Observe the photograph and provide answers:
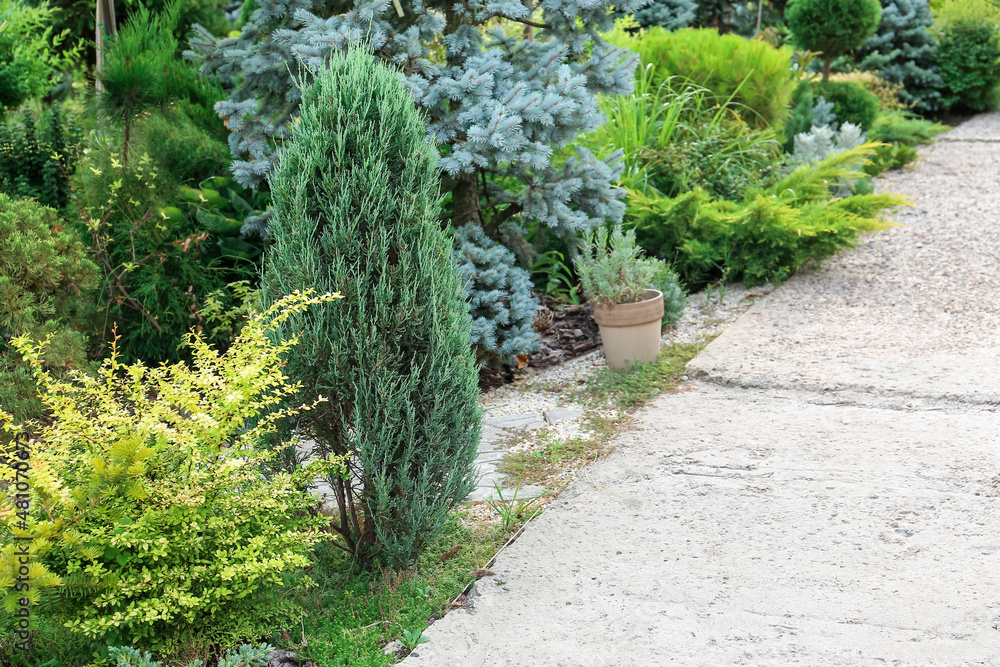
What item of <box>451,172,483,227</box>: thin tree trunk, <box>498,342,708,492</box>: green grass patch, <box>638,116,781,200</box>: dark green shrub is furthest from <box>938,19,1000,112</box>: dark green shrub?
<box>451,172,483,227</box>: thin tree trunk

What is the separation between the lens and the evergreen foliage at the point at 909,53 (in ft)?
39.7

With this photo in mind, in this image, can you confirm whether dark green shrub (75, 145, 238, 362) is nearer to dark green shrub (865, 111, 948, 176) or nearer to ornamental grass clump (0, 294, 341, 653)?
ornamental grass clump (0, 294, 341, 653)

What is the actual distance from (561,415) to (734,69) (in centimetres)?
541

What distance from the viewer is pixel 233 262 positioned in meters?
5.43

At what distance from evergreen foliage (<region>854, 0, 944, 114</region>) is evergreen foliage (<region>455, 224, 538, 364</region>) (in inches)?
374

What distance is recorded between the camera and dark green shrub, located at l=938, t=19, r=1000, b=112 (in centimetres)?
1192

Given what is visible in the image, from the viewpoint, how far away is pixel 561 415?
450cm

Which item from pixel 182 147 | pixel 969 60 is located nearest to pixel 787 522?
pixel 182 147

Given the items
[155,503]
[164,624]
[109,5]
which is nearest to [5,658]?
[164,624]

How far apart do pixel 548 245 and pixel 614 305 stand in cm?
150

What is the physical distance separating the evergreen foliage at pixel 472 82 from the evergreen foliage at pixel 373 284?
4.62 feet

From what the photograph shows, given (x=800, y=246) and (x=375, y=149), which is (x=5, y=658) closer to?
(x=375, y=149)

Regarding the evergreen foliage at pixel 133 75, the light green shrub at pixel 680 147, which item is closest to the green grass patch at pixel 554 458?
the evergreen foliage at pixel 133 75

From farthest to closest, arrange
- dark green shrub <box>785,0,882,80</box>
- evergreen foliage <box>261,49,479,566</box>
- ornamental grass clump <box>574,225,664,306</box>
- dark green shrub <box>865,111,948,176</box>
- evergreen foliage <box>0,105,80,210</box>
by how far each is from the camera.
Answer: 1. dark green shrub <box>785,0,882,80</box>
2. dark green shrub <box>865,111,948,176</box>
3. evergreen foliage <box>0,105,80,210</box>
4. ornamental grass clump <box>574,225,664,306</box>
5. evergreen foliage <box>261,49,479,566</box>
